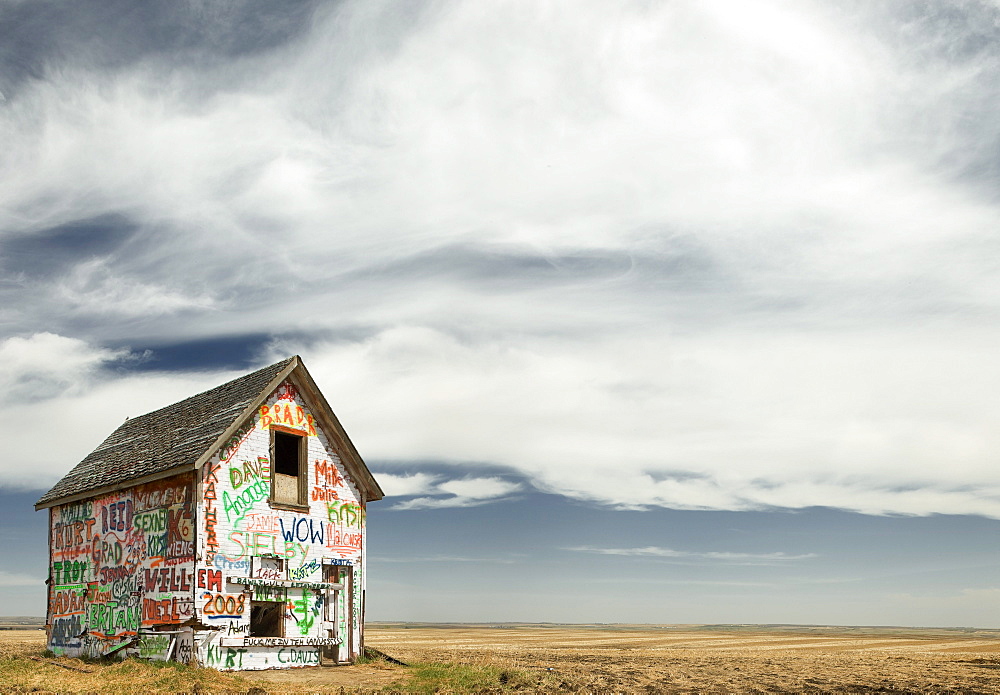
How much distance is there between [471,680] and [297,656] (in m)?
5.11

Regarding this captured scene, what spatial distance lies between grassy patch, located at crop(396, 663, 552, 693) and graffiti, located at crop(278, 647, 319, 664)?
2649 millimetres

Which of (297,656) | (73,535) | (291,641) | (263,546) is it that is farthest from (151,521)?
(297,656)

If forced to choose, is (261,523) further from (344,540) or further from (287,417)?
(287,417)

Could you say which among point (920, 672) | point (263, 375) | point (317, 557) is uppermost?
point (263, 375)

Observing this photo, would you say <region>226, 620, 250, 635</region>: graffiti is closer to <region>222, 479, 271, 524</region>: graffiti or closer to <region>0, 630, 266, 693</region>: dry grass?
<region>0, 630, 266, 693</region>: dry grass

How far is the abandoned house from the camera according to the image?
2195 centimetres

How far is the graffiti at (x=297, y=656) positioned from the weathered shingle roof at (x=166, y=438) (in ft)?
18.5

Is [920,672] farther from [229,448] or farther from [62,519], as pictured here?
[62,519]

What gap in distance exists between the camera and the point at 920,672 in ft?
85.2

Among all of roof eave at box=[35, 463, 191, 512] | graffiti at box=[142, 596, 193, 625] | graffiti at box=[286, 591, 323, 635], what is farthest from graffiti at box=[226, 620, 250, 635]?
roof eave at box=[35, 463, 191, 512]

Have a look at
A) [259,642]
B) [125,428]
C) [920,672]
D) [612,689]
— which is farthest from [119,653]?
[920,672]

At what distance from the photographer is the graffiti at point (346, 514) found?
25452mm

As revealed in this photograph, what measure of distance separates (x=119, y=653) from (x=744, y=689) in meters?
15.9

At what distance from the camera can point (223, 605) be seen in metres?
22.0
